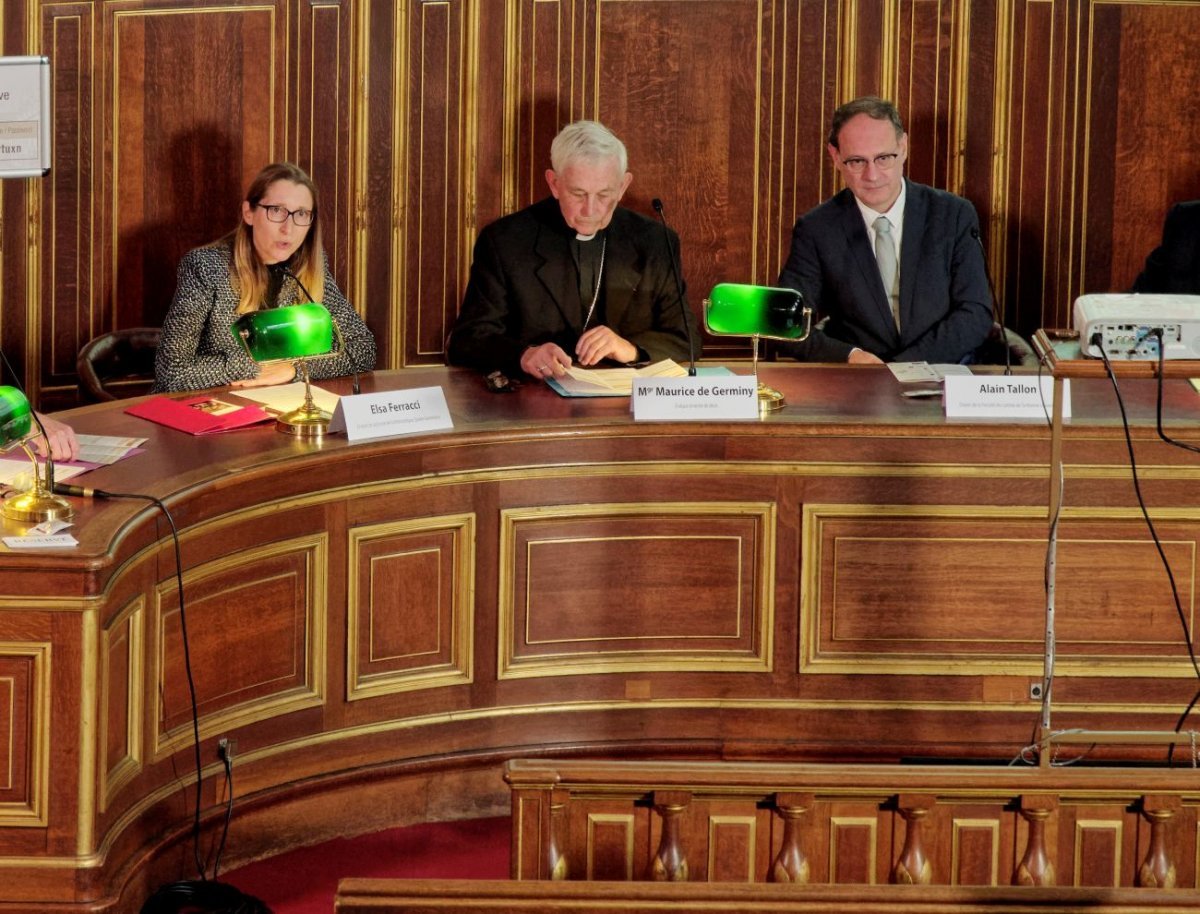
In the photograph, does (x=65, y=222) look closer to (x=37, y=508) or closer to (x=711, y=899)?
(x=37, y=508)

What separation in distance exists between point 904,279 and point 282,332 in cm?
208

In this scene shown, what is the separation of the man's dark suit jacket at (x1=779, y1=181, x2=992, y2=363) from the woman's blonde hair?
1.34 meters

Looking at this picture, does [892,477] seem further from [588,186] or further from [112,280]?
[112,280]

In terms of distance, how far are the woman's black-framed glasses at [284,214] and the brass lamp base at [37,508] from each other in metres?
1.58

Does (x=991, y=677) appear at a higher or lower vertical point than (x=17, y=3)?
lower

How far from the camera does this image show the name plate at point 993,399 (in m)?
4.25

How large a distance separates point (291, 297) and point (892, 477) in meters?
1.68

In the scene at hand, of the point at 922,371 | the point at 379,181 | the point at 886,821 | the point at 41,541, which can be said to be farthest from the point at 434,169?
the point at 886,821

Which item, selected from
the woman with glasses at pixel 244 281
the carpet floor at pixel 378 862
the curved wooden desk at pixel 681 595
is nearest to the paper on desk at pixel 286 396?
the curved wooden desk at pixel 681 595

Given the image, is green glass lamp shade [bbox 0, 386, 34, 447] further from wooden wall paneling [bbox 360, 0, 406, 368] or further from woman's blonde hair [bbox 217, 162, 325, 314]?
wooden wall paneling [bbox 360, 0, 406, 368]

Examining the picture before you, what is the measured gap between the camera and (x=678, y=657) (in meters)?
4.31

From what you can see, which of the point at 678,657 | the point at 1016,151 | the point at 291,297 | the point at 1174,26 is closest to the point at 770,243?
the point at 1016,151

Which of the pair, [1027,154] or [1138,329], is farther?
[1027,154]

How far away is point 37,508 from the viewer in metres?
3.35
